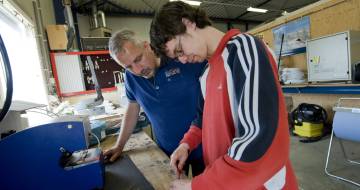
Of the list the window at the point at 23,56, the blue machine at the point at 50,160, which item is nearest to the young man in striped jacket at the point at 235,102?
the blue machine at the point at 50,160

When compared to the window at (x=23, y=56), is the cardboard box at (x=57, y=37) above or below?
above

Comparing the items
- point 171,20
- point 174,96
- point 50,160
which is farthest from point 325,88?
point 50,160

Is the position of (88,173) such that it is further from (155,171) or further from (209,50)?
(209,50)

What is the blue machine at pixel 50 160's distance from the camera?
76 centimetres

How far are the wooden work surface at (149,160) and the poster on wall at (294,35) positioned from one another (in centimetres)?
346

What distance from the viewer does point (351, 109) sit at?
1844 millimetres

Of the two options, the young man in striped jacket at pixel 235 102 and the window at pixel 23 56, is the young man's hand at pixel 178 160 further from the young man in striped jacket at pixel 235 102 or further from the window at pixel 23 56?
the window at pixel 23 56

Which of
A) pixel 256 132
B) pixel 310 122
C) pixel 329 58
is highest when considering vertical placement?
pixel 329 58

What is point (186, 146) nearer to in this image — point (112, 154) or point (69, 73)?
point (112, 154)

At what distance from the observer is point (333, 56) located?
2.89 metres

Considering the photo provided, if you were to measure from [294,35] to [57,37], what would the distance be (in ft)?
13.5

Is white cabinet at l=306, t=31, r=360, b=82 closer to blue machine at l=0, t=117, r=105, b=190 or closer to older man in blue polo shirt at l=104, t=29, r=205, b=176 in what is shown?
older man in blue polo shirt at l=104, t=29, r=205, b=176

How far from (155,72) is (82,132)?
514 mm

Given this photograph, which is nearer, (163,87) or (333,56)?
(163,87)
